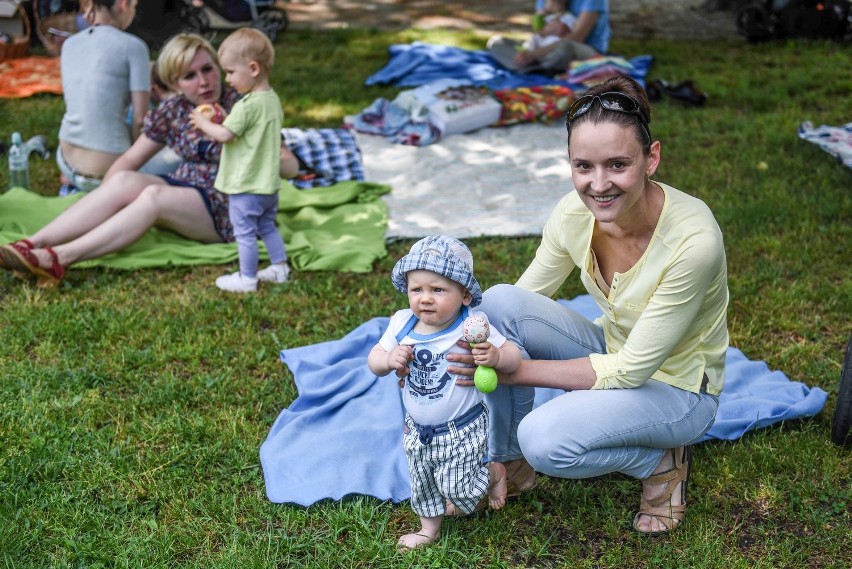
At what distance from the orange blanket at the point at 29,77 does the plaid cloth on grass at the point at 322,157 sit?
2.84 m

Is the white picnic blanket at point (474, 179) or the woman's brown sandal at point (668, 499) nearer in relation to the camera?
the woman's brown sandal at point (668, 499)

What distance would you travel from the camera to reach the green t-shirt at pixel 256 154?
4625 millimetres

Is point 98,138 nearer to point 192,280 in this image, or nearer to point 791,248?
point 192,280

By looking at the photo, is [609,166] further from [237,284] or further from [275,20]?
[275,20]

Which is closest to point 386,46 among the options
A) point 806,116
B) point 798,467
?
point 806,116

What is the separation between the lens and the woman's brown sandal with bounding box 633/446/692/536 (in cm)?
306

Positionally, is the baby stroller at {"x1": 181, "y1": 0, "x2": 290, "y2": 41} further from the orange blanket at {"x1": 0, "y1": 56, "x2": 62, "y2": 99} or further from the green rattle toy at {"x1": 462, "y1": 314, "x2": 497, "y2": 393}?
the green rattle toy at {"x1": 462, "y1": 314, "x2": 497, "y2": 393}

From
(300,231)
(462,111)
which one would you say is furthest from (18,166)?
(462,111)

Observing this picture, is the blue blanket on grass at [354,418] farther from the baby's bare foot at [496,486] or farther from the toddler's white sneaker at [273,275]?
the toddler's white sneaker at [273,275]

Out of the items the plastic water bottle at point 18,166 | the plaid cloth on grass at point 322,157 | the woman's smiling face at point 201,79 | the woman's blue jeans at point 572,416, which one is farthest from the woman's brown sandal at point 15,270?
the woman's blue jeans at point 572,416

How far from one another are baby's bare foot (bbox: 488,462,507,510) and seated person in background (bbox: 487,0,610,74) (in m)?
5.55

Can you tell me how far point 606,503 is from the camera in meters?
3.20

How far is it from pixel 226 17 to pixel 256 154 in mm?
5649

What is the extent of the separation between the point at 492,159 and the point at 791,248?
7.60ft
